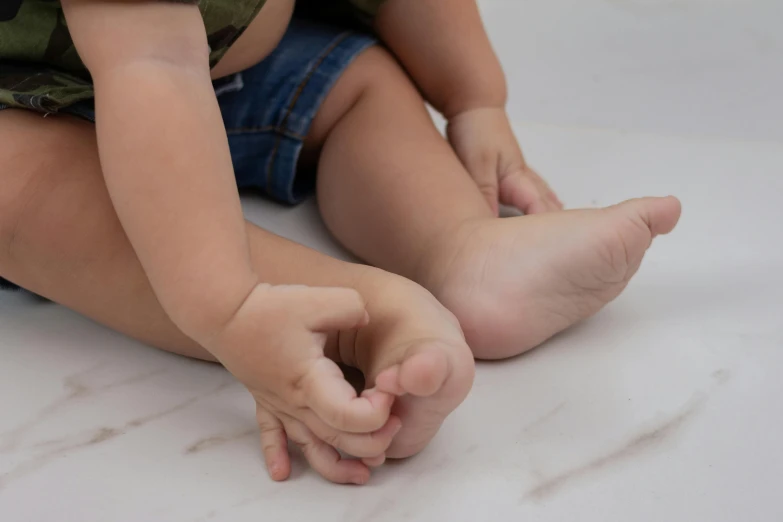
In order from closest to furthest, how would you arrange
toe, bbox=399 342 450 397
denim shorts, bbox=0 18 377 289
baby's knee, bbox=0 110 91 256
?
toe, bbox=399 342 450 397, baby's knee, bbox=0 110 91 256, denim shorts, bbox=0 18 377 289

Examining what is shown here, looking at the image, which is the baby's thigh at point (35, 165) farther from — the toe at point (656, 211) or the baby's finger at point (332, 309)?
the toe at point (656, 211)

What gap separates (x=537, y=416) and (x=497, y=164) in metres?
0.30

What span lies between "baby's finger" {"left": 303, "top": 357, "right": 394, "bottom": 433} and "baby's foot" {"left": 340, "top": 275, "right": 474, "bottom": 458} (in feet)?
0.03

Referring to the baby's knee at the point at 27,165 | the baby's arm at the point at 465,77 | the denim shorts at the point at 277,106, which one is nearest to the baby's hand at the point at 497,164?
the baby's arm at the point at 465,77

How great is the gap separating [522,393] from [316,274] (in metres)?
0.15

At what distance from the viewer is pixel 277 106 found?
731 millimetres

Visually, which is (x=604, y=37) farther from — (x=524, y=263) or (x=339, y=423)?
(x=339, y=423)

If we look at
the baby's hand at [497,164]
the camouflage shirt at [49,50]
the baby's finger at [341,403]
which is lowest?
the baby's hand at [497,164]

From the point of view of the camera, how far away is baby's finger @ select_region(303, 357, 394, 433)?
436 mm

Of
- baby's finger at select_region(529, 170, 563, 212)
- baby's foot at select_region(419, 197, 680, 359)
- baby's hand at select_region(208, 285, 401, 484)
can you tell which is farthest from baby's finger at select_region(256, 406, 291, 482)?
baby's finger at select_region(529, 170, 563, 212)

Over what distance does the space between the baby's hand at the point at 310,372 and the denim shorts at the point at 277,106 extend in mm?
289

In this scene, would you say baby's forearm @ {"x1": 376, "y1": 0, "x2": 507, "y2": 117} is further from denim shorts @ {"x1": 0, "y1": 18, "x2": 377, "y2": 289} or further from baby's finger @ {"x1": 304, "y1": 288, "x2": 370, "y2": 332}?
baby's finger @ {"x1": 304, "y1": 288, "x2": 370, "y2": 332}

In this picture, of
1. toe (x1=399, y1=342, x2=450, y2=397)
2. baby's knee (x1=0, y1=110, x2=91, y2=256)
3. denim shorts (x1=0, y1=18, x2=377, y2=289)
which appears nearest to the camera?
toe (x1=399, y1=342, x2=450, y2=397)

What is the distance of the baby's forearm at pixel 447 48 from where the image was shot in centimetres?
78
